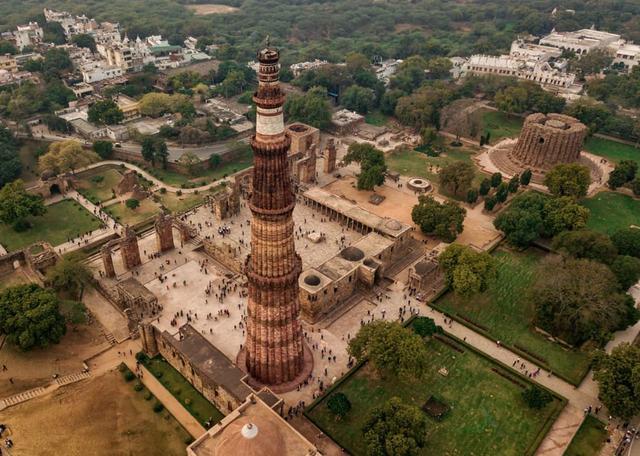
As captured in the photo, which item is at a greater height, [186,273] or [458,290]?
[458,290]

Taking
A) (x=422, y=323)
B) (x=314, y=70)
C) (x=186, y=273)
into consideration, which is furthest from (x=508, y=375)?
(x=314, y=70)

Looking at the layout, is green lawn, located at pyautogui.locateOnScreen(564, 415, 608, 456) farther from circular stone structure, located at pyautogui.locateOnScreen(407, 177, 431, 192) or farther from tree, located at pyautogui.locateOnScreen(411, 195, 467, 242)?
circular stone structure, located at pyautogui.locateOnScreen(407, 177, 431, 192)

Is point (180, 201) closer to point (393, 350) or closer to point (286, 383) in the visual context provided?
point (286, 383)

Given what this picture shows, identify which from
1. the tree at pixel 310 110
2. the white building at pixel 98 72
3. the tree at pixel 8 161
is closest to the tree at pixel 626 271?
the tree at pixel 310 110

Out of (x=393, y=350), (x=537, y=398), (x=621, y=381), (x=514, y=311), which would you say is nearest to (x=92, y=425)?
(x=393, y=350)

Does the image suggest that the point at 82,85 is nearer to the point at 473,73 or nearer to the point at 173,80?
the point at 173,80

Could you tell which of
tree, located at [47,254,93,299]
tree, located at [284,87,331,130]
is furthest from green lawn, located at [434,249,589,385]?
tree, located at [284,87,331,130]
